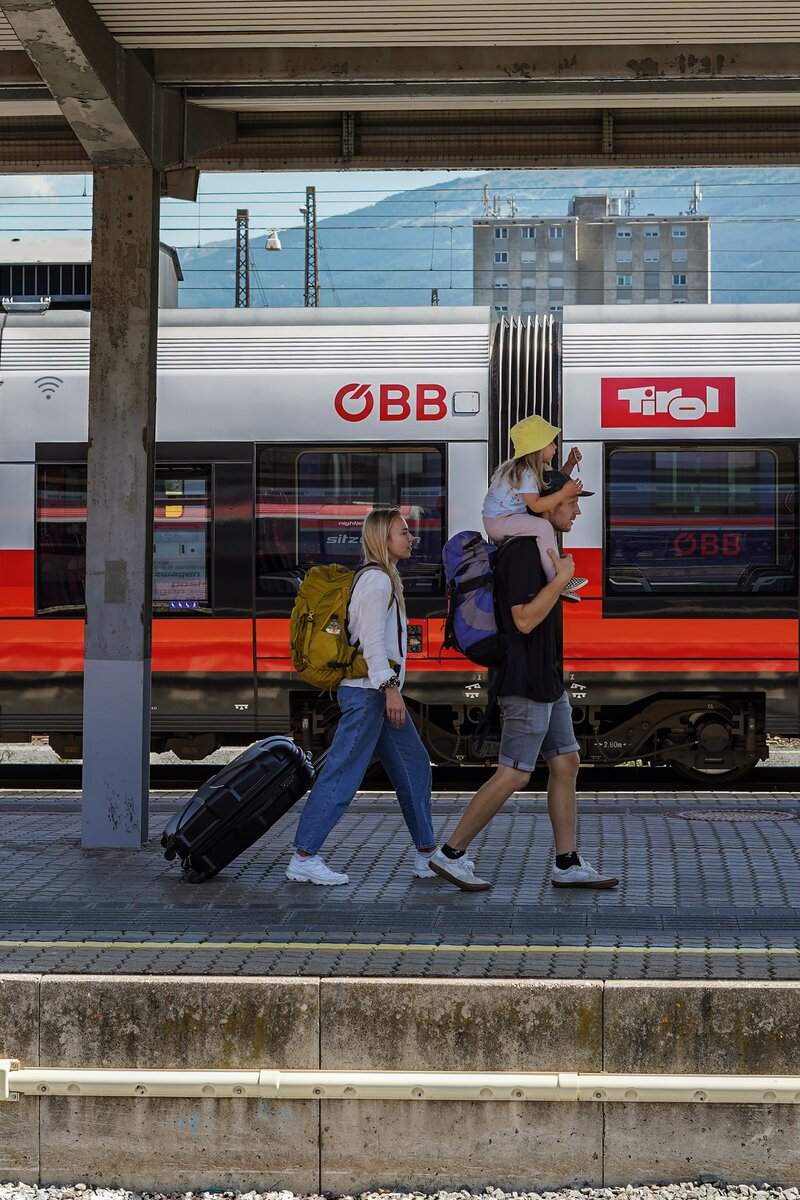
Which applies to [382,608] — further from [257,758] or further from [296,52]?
[296,52]

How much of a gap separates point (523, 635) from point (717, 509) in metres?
5.20

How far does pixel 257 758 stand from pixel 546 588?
1561 millimetres

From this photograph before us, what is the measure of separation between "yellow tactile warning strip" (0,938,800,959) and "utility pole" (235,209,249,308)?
33.9 m

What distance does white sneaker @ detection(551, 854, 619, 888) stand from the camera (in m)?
6.68

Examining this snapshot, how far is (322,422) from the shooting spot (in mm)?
11484

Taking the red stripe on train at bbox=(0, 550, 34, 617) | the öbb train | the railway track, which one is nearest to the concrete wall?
the öbb train

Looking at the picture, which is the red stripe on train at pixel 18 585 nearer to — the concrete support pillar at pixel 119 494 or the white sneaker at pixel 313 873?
the concrete support pillar at pixel 119 494

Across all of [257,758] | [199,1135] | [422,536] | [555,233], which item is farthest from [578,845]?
[555,233]

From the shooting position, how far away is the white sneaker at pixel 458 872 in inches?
261

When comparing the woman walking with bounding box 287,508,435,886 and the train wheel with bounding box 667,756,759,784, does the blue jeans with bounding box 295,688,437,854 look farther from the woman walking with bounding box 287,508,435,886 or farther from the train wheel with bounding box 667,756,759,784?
the train wheel with bounding box 667,756,759,784

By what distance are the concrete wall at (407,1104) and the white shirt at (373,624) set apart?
1.87m

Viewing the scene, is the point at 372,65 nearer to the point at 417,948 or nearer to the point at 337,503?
the point at 337,503

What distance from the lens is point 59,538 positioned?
1168 cm

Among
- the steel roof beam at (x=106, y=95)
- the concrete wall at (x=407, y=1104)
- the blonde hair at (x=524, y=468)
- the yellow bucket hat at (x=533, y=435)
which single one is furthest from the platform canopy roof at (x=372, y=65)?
the concrete wall at (x=407, y=1104)
